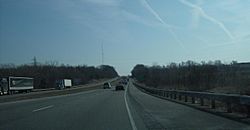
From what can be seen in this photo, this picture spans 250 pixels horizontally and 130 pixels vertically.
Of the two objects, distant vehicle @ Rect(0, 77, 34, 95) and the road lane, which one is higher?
distant vehicle @ Rect(0, 77, 34, 95)

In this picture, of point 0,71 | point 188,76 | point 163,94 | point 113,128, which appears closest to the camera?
point 113,128

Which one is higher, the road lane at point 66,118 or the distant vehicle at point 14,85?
the distant vehicle at point 14,85

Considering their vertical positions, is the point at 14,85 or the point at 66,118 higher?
the point at 14,85

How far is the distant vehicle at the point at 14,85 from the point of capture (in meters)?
76.8

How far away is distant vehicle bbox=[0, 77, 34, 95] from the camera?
252 ft

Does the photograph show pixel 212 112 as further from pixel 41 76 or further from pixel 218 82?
pixel 41 76

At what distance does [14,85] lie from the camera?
269 feet

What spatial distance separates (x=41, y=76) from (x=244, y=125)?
129679 mm

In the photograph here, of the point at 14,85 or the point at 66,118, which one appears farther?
the point at 14,85

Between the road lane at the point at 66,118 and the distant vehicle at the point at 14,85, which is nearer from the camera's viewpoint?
the road lane at the point at 66,118

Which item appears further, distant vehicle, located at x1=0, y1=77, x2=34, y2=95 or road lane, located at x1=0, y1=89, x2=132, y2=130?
distant vehicle, located at x1=0, y1=77, x2=34, y2=95

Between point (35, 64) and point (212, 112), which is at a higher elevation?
point (35, 64)

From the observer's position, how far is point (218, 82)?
5972 centimetres

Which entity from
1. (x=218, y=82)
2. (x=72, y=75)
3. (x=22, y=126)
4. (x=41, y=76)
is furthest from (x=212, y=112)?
(x=72, y=75)
